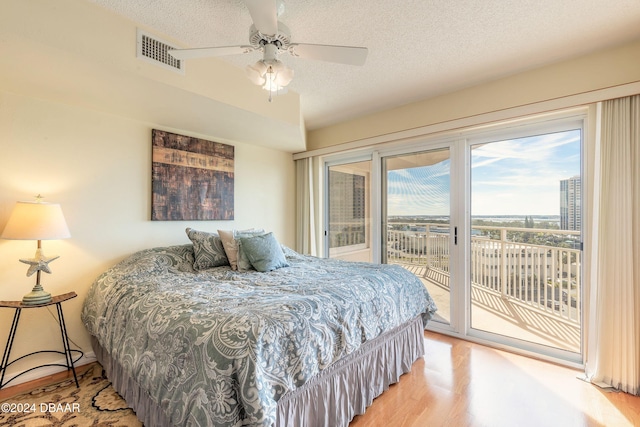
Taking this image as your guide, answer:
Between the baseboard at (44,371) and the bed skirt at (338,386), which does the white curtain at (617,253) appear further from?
the baseboard at (44,371)

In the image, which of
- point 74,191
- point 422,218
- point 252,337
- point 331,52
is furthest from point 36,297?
point 422,218

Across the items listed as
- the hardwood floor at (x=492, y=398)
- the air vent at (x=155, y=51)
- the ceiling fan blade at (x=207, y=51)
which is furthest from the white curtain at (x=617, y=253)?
the air vent at (x=155, y=51)

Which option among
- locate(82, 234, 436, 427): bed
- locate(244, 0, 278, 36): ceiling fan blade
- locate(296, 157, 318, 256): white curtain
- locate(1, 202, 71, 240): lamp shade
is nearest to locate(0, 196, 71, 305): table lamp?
locate(1, 202, 71, 240): lamp shade

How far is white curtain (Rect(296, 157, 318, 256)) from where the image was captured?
13.6 ft

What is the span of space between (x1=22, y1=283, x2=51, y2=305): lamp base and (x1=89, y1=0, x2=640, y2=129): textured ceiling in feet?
6.50

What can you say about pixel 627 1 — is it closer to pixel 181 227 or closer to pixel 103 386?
pixel 181 227

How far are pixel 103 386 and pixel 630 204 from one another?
4.04 m

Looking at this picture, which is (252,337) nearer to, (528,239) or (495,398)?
(495,398)

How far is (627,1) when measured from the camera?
1736mm

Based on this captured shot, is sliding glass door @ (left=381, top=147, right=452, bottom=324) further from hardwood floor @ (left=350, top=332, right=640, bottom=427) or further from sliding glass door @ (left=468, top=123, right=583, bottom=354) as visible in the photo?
hardwood floor @ (left=350, top=332, right=640, bottom=427)

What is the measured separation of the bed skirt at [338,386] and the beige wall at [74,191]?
1.63 ft

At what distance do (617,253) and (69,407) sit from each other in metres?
3.94

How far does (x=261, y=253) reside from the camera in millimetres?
2592

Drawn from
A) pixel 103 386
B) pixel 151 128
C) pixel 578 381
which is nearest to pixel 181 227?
pixel 151 128
